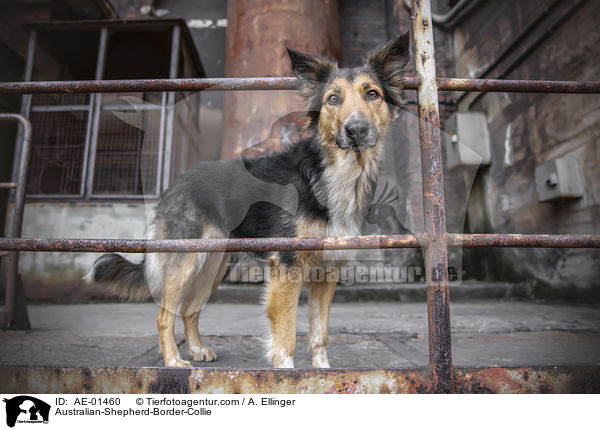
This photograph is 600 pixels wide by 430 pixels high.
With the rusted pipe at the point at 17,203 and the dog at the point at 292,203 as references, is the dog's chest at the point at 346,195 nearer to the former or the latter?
the dog at the point at 292,203

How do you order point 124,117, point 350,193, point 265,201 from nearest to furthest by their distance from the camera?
1. point 350,193
2. point 265,201
3. point 124,117

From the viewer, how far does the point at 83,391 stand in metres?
1.27

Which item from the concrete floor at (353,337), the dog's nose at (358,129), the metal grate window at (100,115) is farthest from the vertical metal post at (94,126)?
the dog's nose at (358,129)

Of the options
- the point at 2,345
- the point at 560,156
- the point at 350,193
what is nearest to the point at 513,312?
the point at 560,156

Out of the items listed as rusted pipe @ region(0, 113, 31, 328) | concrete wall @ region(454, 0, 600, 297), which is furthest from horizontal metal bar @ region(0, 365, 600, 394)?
concrete wall @ region(454, 0, 600, 297)

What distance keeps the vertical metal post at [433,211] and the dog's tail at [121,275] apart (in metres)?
1.91

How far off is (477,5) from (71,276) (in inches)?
302

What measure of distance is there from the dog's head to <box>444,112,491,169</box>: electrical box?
12.3ft

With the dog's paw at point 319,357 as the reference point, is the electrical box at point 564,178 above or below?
above

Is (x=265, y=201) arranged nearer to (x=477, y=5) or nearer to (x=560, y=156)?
(x=560, y=156)

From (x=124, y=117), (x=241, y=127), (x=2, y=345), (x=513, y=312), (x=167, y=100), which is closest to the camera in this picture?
(x=2, y=345)

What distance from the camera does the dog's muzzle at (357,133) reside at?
5.74ft

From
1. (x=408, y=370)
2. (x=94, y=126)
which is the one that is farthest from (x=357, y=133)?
(x=94, y=126)

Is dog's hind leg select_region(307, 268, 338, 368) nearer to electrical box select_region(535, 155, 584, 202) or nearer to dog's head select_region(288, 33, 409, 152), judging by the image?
dog's head select_region(288, 33, 409, 152)
